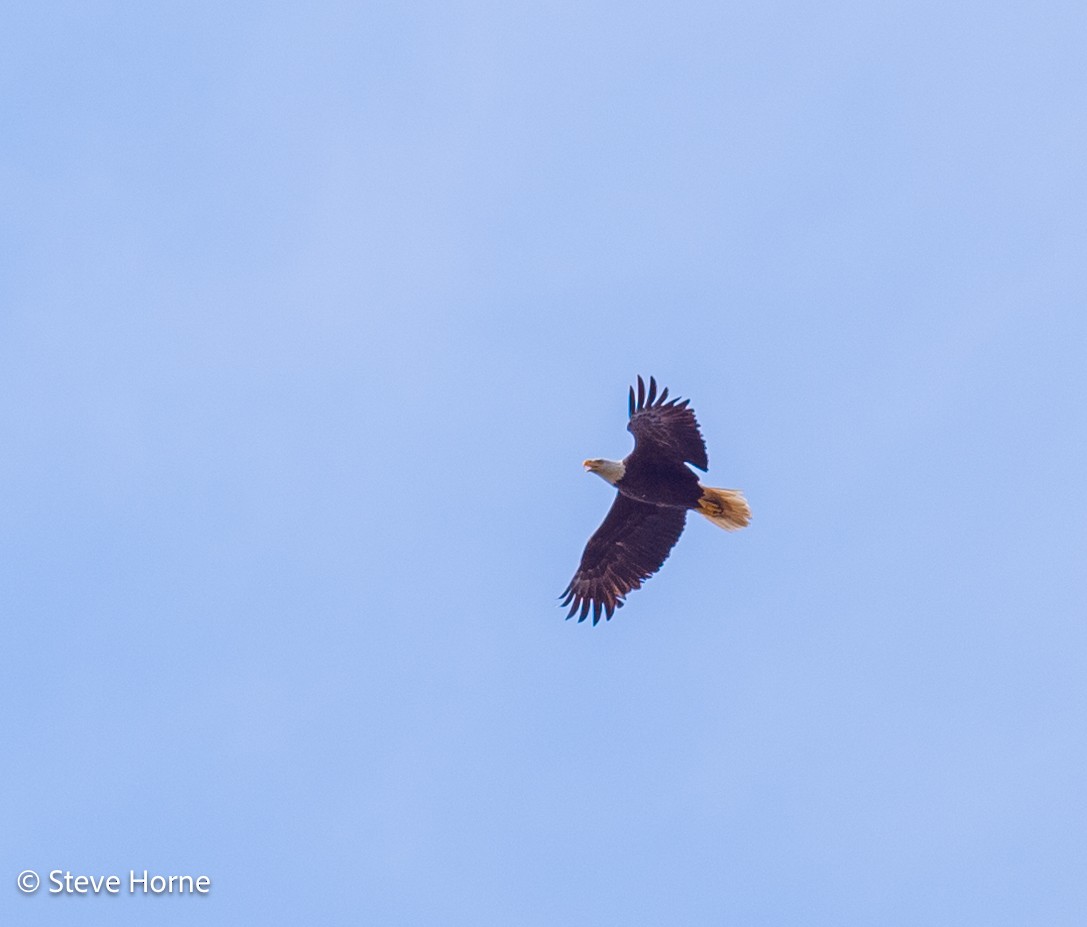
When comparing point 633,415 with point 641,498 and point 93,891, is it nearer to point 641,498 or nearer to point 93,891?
point 641,498

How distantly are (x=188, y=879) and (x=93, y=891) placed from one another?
0.94 meters

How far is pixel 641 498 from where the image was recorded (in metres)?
17.2

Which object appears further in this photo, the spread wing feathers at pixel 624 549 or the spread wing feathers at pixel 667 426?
the spread wing feathers at pixel 624 549

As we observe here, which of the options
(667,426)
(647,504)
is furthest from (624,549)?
(667,426)

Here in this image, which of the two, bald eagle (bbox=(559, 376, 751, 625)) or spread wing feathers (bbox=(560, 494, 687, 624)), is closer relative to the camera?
bald eagle (bbox=(559, 376, 751, 625))

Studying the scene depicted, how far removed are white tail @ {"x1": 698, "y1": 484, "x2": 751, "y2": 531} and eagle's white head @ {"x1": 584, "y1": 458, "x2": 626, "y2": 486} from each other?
3.36ft

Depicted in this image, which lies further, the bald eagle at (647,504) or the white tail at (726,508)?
the white tail at (726,508)

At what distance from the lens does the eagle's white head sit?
16.9 m

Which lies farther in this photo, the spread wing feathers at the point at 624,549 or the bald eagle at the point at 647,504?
the spread wing feathers at the point at 624,549

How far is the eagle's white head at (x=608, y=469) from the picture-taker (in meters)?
16.9

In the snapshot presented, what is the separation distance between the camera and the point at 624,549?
1795 cm

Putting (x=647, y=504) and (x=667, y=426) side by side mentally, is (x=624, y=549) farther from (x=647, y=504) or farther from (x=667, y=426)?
(x=667, y=426)

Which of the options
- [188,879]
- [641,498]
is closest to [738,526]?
[641,498]

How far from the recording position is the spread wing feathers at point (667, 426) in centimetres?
1608
